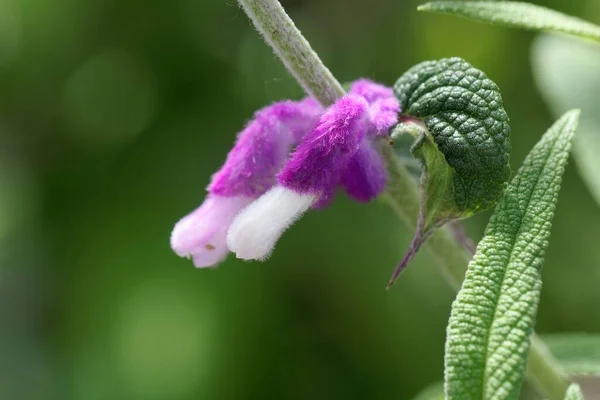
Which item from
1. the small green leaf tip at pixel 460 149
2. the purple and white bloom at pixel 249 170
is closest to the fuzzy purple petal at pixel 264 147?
the purple and white bloom at pixel 249 170

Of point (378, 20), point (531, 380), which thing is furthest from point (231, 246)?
point (378, 20)

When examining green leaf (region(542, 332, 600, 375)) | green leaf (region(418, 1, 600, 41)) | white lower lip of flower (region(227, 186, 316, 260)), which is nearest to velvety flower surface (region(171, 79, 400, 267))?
white lower lip of flower (region(227, 186, 316, 260))

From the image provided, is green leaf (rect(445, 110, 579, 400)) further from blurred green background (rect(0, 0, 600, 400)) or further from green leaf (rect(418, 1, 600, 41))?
blurred green background (rect(0, 0, 600, 400))

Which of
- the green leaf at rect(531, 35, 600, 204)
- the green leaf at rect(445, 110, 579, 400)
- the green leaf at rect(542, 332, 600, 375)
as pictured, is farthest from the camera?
the green leaf at rect(531, 35, 600, 204)

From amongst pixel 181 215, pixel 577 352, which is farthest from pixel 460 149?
pixel 181 215

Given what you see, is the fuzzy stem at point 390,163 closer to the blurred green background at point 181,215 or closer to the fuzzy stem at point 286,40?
the fuzzy stem at point 286,40
